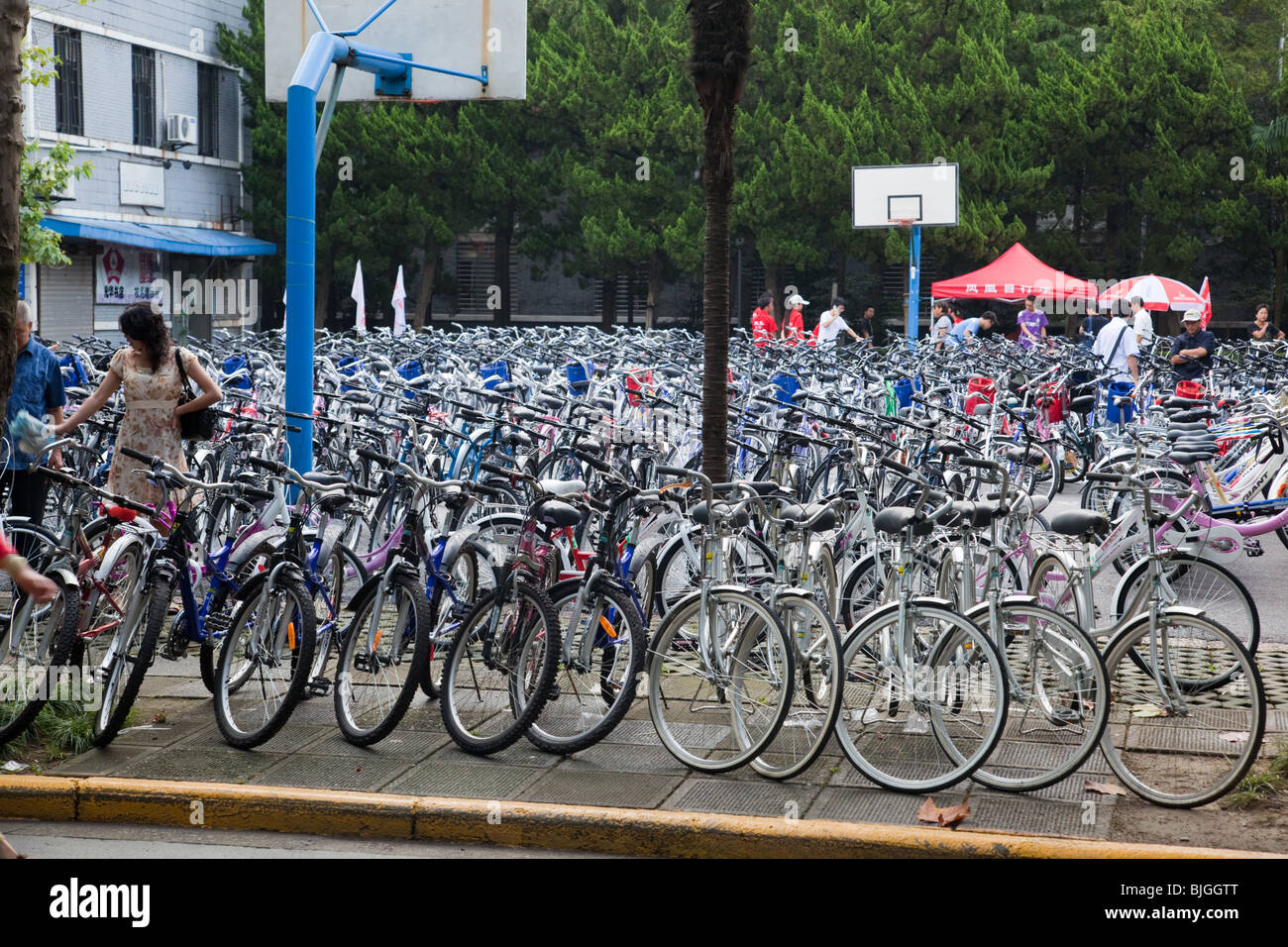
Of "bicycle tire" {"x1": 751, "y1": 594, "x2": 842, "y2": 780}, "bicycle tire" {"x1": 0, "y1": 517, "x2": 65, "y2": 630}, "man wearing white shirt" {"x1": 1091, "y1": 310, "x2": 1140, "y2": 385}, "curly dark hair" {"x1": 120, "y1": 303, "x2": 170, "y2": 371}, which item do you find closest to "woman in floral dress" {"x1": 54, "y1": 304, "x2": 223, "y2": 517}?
"curly dark hair" {"x1": 120, "y1": 303, "x2": 170, "y2": 371}

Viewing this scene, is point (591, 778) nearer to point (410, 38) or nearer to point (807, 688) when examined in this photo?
point (807, 688)

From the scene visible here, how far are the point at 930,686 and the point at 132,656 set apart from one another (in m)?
3.17

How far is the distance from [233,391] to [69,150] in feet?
18.1

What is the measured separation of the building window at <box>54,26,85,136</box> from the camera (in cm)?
2692

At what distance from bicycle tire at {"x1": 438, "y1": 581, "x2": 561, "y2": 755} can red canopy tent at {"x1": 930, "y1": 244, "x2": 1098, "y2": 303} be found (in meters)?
23.3

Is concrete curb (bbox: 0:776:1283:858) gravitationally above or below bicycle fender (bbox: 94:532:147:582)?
below

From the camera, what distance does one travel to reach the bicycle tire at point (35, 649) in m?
5.90

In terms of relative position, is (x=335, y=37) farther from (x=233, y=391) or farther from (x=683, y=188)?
(x=683, y=188)

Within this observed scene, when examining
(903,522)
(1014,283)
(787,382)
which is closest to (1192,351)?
(787,382)

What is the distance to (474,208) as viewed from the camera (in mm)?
34562

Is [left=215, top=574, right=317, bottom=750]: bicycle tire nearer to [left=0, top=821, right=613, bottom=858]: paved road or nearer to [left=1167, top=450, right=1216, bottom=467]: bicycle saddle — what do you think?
[left=0, top=821, right=613, bottom=858]: paved road

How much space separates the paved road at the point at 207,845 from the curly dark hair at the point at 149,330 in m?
2.96
